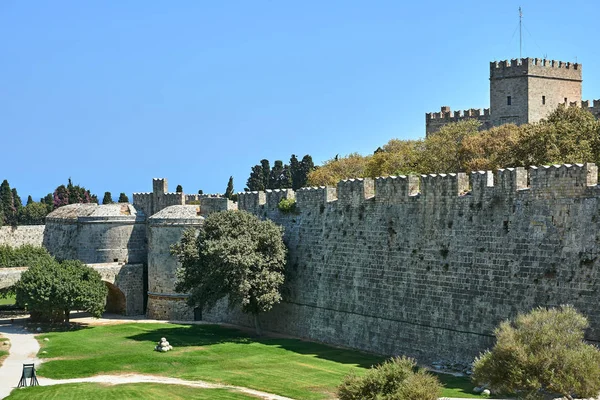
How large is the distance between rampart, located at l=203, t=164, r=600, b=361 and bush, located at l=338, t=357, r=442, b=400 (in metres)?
6.00

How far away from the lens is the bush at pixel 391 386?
1870 cm

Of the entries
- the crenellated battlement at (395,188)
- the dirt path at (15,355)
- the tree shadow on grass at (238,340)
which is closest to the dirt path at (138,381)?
the dirt path at (15,355)

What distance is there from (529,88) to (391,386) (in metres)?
43.5

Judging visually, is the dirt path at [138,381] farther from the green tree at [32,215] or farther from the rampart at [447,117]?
the green tree at [32,215]

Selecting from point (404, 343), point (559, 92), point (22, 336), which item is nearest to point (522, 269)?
point (404, 343)

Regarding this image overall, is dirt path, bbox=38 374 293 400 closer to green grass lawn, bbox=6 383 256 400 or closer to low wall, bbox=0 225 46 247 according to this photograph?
green grass lawn, bbox=6 383 256 400

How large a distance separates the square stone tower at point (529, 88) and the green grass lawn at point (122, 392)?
127 ft

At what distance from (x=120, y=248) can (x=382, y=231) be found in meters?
22.8

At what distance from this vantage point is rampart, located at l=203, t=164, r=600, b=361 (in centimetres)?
2381

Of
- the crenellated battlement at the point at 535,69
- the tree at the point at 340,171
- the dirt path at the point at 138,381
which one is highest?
the crenellated battlement at the point at 535,69

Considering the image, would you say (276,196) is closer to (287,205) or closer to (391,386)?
(287,205)

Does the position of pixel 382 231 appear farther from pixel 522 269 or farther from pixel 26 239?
pixel 26 239

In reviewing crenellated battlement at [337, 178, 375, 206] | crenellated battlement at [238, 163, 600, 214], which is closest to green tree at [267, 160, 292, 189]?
crenellated battlement at [238, 163, 600, 214]

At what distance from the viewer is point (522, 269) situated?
81.6ft
